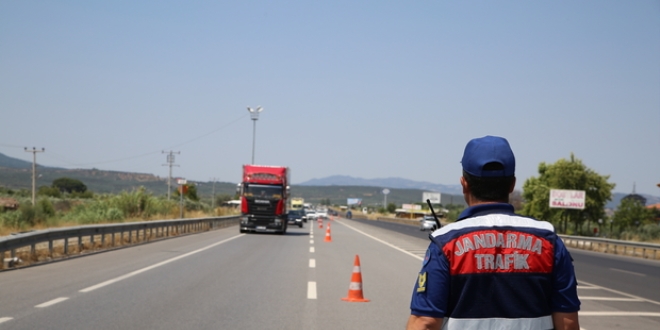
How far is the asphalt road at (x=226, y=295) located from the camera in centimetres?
962

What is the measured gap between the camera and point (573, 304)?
126 inches

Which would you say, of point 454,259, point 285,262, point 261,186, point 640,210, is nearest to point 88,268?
point 285,262

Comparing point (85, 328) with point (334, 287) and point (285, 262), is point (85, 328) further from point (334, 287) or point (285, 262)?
point (285, 262)

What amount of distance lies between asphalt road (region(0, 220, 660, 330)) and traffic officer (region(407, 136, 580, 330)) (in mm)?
6444

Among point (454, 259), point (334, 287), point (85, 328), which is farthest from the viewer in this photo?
point (334, 287)

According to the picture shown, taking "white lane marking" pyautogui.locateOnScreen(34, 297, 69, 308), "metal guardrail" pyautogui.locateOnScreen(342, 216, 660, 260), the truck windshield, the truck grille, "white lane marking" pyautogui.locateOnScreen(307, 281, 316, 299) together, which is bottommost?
"metal guardrail" pyautogui.locateOnScreen(342, 216, 660, 260)

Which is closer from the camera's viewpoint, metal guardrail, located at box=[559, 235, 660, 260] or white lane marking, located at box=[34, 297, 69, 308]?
white lane marking, located at box=[34, 297, 69, 308]

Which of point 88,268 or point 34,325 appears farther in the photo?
point 88,268

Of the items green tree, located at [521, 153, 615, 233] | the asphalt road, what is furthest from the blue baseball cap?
green tree, located at [521, 153, 615, 233]

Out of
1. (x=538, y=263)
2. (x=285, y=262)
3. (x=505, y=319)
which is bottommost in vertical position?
(x=285, y=262)

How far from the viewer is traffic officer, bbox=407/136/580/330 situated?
3082mm

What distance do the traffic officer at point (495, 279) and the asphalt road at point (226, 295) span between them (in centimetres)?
644

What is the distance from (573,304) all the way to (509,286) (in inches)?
13.1

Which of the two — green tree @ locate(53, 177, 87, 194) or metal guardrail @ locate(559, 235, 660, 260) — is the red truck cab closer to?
metal guardrail @ locate(559, 235, 660, 260)
